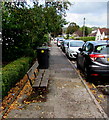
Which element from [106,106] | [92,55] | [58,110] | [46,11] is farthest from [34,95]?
[46,11]

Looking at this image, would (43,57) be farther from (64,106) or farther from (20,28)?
(64,106)

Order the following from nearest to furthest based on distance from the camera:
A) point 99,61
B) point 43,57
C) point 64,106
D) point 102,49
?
point 64,106
point 99,61
point 102,49
point 43,57

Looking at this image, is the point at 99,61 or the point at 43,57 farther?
the point at 43,57

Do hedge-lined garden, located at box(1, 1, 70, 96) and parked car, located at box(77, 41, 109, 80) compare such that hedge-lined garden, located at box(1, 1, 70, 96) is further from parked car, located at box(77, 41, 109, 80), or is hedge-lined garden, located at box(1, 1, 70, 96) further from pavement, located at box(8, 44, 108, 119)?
pavement, located at box(8, 44, 108, 119)

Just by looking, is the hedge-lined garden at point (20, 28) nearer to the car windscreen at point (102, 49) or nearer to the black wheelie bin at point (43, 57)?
the black wheelie bin at point (43, 57)

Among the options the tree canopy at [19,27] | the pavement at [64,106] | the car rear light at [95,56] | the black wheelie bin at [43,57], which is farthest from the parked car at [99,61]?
the tree canopy at [19,27]

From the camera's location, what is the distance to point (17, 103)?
15.8ft

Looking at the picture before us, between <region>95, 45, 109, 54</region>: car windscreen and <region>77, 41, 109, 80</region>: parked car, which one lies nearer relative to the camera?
<region>77, 41, 109, 80</region>: parked car

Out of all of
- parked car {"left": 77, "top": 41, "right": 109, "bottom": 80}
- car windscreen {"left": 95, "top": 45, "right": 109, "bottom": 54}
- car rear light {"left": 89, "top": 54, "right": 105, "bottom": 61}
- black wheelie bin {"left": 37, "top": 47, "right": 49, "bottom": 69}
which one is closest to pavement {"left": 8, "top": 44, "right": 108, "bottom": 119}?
parked car {"left": 77, "top": 41, "right": 109, "bottom": 80}

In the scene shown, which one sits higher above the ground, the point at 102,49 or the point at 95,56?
the point at 102,49

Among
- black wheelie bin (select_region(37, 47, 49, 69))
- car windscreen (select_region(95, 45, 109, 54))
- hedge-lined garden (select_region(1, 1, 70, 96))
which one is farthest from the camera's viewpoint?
black wheelie bin (select_region(37, 47, 49, 69))

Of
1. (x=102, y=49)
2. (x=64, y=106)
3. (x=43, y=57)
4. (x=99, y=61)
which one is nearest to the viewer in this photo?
(x=64, y=106)

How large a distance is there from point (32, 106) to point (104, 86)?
3.31 metres

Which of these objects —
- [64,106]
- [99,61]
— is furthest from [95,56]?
[64,106]
